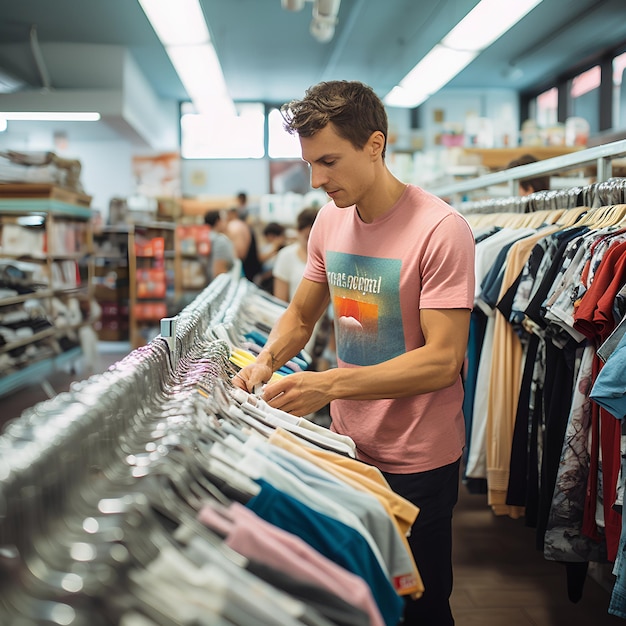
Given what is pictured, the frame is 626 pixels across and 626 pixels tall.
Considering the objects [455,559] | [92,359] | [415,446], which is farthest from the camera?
[92,359]

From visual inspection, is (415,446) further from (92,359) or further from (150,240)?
(150,240)

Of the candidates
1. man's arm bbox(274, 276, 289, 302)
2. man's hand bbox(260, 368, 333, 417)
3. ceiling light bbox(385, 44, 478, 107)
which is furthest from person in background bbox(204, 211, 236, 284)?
man's hand bbox(260, 368, 333, 417)

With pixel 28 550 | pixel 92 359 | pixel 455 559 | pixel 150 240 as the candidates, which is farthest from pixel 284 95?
pixel 28 550

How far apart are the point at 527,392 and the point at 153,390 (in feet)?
6.00

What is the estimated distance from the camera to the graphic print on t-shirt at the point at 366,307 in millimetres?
1748

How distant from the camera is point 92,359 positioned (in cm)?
805

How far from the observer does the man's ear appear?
A: 5.50 ft

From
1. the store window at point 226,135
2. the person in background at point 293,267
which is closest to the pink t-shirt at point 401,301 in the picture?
the person in background at point 293,267

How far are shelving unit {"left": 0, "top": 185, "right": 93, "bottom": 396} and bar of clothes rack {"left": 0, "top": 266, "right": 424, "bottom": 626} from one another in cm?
468

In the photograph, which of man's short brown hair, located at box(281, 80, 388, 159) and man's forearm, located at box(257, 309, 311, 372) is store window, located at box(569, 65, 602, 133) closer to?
man's forearm, located at box(257, 309, 311, 372)

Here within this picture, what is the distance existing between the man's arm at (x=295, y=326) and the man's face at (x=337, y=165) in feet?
1.44

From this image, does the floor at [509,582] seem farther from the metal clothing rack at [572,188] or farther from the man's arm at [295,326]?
the metal clothing rack at [572,188]

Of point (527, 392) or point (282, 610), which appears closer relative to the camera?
point (282, 610)

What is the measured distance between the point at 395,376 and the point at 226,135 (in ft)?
39.6
